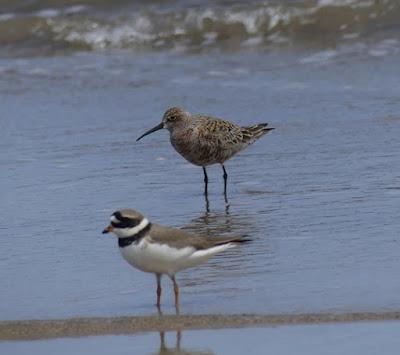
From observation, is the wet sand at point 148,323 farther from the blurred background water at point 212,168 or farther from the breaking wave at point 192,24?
the breaking wave at point 192,24

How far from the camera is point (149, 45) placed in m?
16.1

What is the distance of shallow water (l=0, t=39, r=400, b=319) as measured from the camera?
23.1 ft

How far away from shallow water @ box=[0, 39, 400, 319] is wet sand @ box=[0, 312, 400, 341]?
0.18 m

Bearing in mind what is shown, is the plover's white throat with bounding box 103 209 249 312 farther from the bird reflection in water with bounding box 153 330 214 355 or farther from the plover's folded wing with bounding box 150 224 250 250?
the bird reflection in water with bounding box 153 330 214 355

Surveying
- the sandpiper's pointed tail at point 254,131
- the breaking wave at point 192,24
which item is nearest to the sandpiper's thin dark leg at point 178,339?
the sandpiper's pointed tail at point 254,131

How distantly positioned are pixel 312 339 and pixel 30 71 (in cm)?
957

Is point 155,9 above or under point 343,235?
above

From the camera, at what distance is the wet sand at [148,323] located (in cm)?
623

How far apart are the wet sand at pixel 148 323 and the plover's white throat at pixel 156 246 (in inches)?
12.9

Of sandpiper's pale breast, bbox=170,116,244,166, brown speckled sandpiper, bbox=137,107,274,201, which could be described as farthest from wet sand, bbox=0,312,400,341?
sandpiper's pale breast, bbox=170,116,244,166

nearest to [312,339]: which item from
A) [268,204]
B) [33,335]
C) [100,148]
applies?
[33,335]

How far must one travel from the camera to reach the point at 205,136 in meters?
10.8

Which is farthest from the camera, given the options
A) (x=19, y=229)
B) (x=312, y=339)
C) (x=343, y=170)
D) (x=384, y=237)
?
(x=343, y=170)

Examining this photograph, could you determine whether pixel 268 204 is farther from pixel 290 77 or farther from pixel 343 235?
pixel 290 77
